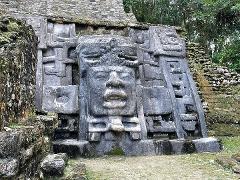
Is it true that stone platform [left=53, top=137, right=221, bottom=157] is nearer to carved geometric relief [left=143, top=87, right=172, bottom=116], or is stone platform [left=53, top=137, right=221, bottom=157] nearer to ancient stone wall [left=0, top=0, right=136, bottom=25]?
carved geometric relief [left=143, top=87, right=172, bottom=116]

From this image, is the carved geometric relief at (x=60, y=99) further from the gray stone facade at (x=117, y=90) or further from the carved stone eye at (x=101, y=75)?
the carved stone eye at (x=101, y=75)

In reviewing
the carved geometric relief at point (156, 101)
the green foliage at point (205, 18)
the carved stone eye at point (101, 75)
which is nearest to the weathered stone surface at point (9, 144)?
the carved stone eye at point (101, 75)

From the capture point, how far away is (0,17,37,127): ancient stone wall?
3.29m

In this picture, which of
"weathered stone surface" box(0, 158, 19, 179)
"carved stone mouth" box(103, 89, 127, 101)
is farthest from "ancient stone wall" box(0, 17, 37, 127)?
"carved stone mouth" box(103, 89, 127, 101)

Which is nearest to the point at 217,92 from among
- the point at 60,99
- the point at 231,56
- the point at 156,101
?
the point at 156,101

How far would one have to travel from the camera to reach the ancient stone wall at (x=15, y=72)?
329cm

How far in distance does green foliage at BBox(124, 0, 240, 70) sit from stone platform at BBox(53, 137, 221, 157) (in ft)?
20.8

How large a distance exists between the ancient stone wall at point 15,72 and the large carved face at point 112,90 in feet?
5.07

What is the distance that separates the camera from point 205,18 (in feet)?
54.1

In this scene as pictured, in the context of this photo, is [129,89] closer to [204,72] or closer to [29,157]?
[204,72]

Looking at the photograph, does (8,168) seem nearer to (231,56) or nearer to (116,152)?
(116,152)

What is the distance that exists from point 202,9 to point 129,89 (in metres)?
12.1

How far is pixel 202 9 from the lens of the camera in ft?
57.4

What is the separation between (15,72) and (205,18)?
1384cm
